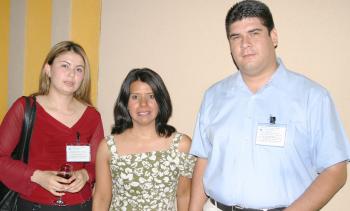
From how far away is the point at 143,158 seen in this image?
2.30 metres

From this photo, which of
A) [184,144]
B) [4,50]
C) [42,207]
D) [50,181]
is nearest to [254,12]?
[184,144]

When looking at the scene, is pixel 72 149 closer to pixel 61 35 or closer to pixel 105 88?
pixel 105 88

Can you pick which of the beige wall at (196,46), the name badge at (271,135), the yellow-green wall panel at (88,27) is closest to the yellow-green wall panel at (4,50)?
the yellow-green wall panel at (88,27)

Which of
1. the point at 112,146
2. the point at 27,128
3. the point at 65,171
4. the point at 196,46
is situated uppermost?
the point at 196,46

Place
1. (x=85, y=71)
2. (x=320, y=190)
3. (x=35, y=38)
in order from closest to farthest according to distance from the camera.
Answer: (x=320, y=190) < (x=85, y=71) < (x=35, y=38)

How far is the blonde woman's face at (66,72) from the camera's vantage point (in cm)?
227

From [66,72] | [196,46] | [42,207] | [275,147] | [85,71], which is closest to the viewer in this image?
[275,147]

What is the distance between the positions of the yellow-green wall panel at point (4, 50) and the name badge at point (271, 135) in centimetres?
267

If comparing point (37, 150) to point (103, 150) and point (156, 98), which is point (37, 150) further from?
Result: point (156, 98)

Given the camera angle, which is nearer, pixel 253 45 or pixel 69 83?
pixel 253 45

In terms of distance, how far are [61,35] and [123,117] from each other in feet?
3.59

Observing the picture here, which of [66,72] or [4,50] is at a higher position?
[4,50]

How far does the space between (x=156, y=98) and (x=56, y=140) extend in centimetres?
75

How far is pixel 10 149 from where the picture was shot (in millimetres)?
2184
